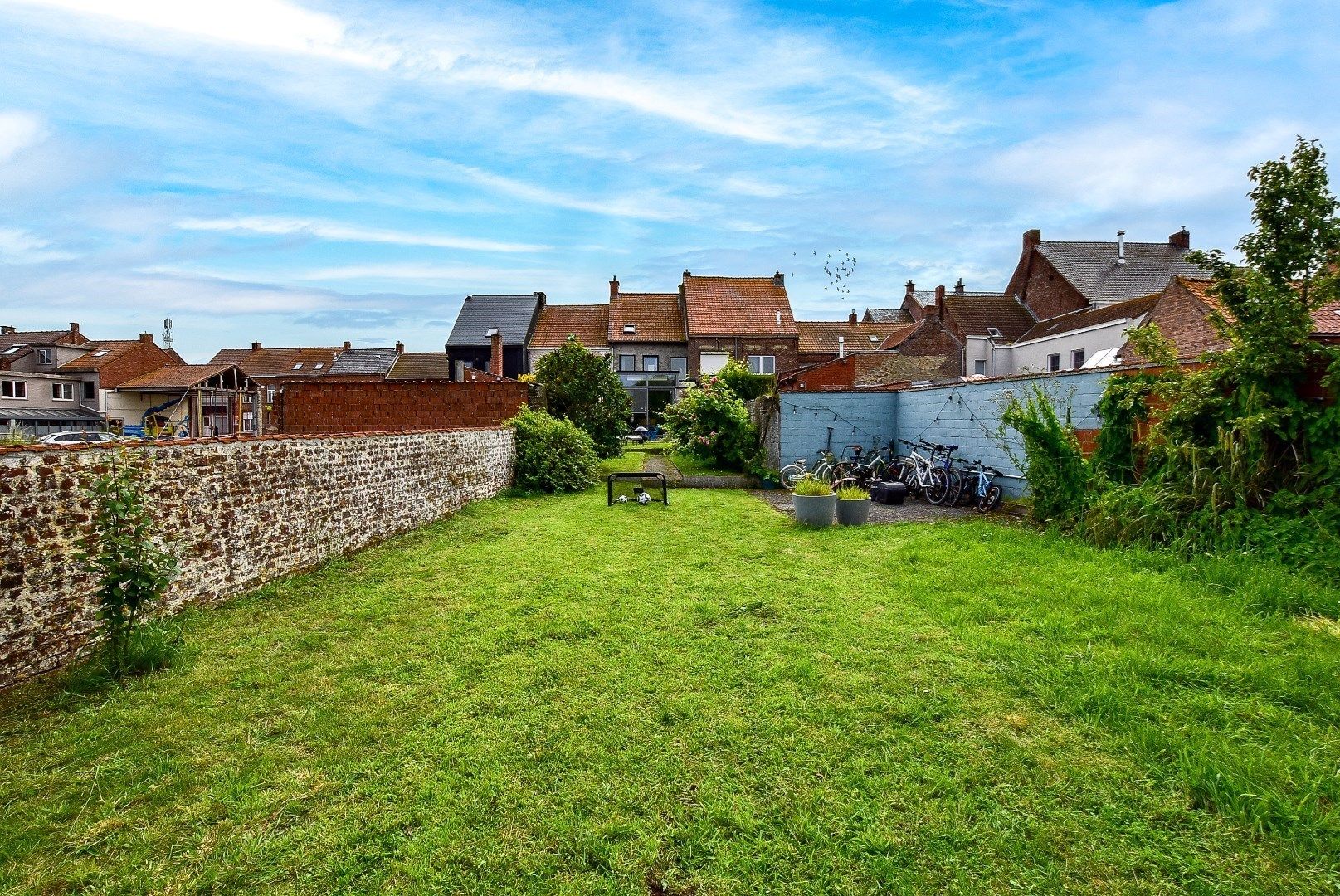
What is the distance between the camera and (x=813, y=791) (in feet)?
9.14

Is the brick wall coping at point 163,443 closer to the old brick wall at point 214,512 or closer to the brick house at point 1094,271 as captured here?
the old brick wall at point 214,512

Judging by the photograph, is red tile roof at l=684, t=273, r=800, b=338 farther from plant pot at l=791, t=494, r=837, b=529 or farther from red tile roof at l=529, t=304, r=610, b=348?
plant pot at l=791, t=494, r=837, b=529

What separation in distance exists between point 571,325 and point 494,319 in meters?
4.77

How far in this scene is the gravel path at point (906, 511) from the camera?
9.74 meters

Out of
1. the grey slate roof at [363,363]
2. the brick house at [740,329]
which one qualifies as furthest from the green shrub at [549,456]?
the grey slate roof at [363,363]

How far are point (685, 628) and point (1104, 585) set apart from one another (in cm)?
357

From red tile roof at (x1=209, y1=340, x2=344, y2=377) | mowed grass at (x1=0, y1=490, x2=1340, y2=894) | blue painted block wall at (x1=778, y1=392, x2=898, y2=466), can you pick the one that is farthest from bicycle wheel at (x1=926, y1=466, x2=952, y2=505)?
red tile roof at (x1=209, y1=340, x2=344, y2=377)

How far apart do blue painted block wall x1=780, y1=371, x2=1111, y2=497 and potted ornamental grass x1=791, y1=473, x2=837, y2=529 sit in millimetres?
3175

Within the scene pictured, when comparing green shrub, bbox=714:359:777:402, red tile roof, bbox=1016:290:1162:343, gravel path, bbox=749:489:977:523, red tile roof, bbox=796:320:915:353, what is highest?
red tile roof, bbox=796:320:915:353

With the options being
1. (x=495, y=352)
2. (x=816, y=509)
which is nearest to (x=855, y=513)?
(x=816, y=509)

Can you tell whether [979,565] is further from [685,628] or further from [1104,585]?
[685,628]

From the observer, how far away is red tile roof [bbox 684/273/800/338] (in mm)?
36000

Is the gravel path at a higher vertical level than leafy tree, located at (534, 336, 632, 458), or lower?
lower

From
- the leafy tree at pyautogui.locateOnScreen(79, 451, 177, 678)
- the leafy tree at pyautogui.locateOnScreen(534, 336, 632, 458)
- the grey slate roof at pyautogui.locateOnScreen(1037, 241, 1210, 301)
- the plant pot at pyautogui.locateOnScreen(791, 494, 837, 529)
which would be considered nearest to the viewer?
the leafy tree at pyautogui.locateOnScreen(79, 451, 177, 678)
